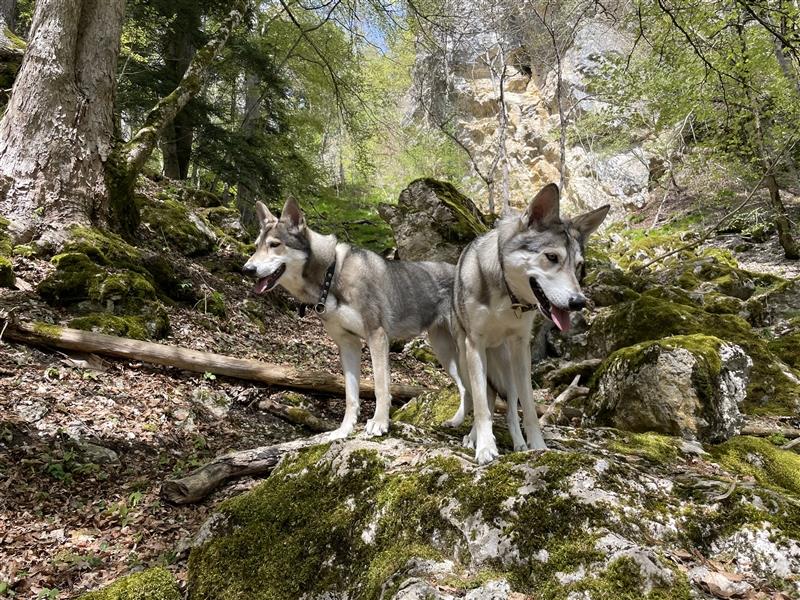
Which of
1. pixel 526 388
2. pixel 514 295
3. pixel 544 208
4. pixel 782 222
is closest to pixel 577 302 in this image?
pixel 514 295

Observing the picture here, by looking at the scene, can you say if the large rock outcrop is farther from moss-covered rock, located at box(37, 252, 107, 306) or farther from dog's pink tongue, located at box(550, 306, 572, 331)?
moss-covered rock, located at box(37, 252, 107, 306)

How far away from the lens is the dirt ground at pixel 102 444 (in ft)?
11.0

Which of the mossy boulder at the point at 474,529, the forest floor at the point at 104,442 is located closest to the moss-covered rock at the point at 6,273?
the forest floor at the point at 104,442

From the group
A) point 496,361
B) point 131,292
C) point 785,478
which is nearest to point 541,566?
point 496,361

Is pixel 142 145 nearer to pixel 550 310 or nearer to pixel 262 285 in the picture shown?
pixel 262 285

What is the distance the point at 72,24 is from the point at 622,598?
32.0 feet

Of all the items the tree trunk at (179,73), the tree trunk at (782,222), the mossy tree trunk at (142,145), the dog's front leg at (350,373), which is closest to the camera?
the dog's front leg at (350,373)

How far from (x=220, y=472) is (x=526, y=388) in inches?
102

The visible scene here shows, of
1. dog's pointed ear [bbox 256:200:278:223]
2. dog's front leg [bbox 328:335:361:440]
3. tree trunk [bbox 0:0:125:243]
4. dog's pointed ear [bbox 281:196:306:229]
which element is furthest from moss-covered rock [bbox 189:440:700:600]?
tree trunk [bbox 0:0:125:243]

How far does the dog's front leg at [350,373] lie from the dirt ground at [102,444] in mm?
1060

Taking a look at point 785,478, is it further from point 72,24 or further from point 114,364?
point 72,24

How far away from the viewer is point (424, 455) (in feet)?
10.3

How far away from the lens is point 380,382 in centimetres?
432

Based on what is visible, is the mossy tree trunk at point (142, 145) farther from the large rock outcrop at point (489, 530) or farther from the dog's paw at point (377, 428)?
the large rock outcrop at point (489, 530)
